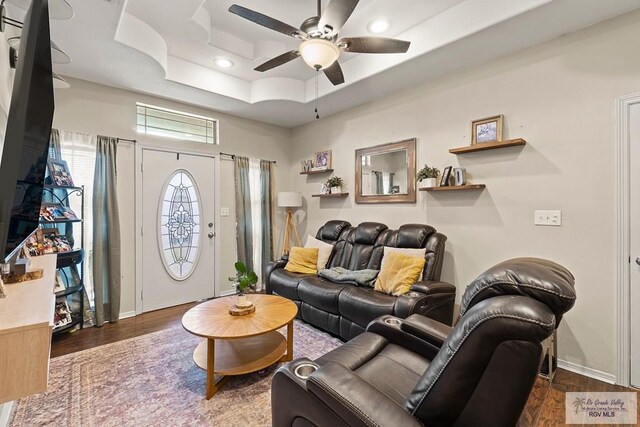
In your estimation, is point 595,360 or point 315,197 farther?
point 315,197

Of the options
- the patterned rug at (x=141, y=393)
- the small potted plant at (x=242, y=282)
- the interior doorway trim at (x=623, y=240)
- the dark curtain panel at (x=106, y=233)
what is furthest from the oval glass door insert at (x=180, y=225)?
the interior doorway trim at (x=623, y=240)

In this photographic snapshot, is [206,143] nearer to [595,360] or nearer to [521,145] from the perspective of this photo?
[521,145]

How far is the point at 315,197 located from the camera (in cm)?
484

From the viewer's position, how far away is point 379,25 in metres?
2.80

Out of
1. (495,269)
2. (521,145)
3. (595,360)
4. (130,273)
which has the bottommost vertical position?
(595,360)

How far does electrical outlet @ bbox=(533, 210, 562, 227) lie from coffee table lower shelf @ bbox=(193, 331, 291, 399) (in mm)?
2489

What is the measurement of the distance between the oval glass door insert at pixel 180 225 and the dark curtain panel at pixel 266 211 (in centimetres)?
105

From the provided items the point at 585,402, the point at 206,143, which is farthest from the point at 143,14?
the point at 585,402

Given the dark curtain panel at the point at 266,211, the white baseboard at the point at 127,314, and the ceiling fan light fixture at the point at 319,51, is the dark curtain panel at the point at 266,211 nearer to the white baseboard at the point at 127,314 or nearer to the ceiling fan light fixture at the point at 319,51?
the white baseboard at the point at 127,314

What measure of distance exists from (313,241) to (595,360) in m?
2.96

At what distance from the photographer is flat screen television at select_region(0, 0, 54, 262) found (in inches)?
39.4

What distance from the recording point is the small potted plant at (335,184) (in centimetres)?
429

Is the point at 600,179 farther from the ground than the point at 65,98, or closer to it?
closer to it

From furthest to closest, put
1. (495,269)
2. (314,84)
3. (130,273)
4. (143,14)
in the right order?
(314,84) < (130,273) < (143,14) < (495,269)
